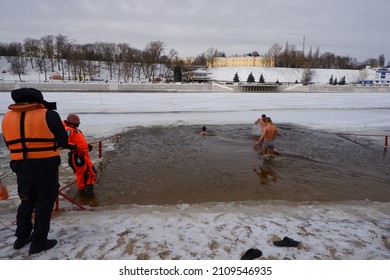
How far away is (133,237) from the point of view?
3.83 m

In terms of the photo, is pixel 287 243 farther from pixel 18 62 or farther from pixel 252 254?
pixel 18 62

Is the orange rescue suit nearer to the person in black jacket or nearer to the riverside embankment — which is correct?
the person in black jacket

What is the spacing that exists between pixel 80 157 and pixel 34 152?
2.44 metres

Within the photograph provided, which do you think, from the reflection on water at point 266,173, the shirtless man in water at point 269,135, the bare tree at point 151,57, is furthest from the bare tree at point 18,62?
the reflection on water at point 266,173

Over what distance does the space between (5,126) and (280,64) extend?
4820 inches

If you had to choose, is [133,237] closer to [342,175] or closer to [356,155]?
[342,175]

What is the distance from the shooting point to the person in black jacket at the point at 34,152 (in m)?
3.16

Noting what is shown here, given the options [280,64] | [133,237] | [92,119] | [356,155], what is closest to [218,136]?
[356,155]

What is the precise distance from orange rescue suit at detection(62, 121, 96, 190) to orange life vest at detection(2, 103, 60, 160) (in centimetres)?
181

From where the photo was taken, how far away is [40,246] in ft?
11.1

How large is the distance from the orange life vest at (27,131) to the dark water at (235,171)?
281cm

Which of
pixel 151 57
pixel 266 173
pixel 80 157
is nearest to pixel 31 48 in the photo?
pixel 151 57

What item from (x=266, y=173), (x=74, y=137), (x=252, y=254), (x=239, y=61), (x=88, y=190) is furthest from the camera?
(x=239, y=61)

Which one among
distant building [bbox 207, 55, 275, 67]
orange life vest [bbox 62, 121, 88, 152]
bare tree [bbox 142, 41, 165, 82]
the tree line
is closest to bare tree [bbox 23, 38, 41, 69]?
the tree line
